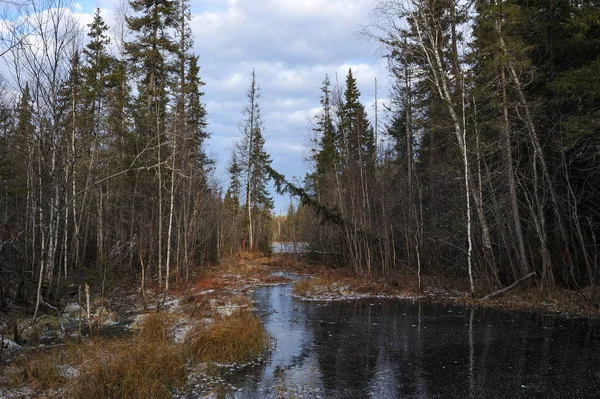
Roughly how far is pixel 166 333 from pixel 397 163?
19.8m

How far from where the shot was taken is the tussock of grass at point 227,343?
305 inches

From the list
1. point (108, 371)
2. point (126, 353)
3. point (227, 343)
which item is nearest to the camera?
point (108, 371)

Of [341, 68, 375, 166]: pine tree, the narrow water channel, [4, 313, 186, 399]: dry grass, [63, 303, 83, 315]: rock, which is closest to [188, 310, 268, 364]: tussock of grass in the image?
the narrow water channel

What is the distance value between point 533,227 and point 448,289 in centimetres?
396

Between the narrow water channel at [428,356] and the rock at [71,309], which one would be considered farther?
the rock at [71,309]

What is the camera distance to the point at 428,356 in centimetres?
795

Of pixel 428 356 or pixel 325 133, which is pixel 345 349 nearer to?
pixel 428 356

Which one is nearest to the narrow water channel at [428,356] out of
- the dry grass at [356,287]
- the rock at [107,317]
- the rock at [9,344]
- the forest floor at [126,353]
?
the forest floor at [126,353]

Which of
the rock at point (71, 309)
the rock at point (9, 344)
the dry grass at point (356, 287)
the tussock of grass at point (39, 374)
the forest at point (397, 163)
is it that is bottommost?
the dry grass at point (356, 287)

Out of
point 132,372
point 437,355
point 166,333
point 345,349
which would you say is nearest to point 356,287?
point 345,349

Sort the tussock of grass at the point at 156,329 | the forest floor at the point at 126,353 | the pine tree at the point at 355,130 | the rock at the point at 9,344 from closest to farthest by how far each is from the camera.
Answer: the forest floor at the point at 126,353 → the rock at the point at 9,344 → the tussock of grass at the point at 156,329 → the pine tree at the point at 355,130

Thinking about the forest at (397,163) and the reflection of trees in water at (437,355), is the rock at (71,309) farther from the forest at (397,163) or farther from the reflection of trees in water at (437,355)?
the reflection of trees in water at (437,355)

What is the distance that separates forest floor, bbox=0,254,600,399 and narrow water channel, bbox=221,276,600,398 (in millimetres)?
875

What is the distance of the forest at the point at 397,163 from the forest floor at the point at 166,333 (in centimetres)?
73
